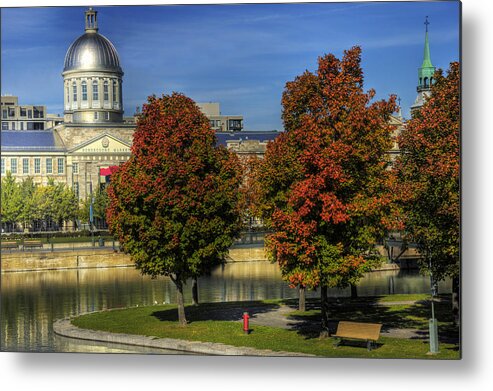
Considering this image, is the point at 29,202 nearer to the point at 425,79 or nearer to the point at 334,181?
the point at 334,181

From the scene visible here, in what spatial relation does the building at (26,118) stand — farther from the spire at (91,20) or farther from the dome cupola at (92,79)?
the spire at (91,20)

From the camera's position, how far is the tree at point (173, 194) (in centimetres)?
2730

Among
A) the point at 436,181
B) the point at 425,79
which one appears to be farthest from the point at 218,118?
the point at 436,181

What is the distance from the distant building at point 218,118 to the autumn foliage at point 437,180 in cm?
536

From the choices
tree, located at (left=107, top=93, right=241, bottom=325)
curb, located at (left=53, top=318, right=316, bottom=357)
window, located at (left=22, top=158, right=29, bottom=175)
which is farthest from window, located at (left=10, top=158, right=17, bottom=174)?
curb, located at (left=53, top=318, right=316, bottom=357)

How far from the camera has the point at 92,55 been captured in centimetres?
2656

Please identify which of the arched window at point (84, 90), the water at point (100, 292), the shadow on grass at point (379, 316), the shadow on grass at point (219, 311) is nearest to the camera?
the shadow on grass at point (379, 316)

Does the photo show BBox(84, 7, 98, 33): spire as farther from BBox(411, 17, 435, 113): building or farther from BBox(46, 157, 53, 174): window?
BBox(46, 157, 53, 174): window

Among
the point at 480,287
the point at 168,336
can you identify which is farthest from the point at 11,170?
the point at 480,287

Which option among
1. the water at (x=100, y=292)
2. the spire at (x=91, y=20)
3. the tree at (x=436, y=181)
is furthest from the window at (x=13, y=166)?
the tree at (x=436, y=181)

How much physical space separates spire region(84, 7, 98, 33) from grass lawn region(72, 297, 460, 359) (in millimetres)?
7217

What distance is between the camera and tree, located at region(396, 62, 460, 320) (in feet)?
76.0

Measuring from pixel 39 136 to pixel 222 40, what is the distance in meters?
11.7

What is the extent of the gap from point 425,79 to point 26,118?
13.6 metres
